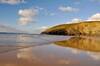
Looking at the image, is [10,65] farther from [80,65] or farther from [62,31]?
[62,31]

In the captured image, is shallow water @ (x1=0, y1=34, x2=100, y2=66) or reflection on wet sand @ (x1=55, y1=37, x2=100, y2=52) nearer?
shallow water @ (x1=0, y1=34, x2=100, y2=66)

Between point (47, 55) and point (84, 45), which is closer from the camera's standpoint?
point (47, 55)

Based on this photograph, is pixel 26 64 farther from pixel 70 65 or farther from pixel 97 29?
pixel 97 29

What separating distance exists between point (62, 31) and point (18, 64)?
9520cm

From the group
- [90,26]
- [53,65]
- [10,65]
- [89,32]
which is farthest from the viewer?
[90,26]

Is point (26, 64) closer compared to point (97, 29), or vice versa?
point (26, 64)

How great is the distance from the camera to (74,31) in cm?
9612

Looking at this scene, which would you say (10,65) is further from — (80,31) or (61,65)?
(80,31)

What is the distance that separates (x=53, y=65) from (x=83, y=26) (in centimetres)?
9186

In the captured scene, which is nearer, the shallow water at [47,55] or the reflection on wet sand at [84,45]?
the shallow water at [47,55]

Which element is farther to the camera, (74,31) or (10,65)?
(74,31)

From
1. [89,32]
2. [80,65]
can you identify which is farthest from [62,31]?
[80,65]

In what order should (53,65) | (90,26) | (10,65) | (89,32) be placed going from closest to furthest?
(10,65) → (53,65) → (89,32) → (90,26)

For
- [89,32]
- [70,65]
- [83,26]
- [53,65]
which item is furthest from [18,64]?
[83,26]
